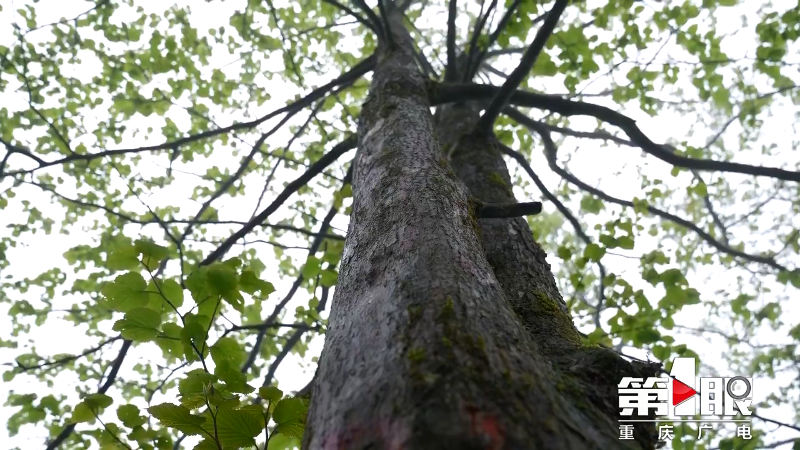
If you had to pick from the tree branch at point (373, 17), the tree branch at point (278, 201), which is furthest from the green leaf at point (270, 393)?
the tree branch at point (373, 17)

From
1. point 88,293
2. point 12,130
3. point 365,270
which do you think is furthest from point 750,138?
point 12,130

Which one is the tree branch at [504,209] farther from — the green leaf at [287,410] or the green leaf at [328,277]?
the green leaf at [328,277]

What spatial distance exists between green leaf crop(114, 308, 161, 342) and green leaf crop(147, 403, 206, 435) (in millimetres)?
380

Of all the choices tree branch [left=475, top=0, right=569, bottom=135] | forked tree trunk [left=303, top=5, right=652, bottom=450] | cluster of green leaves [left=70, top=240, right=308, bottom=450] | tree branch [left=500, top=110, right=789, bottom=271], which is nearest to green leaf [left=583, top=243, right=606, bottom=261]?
tree branch [left=475, top=0, right=569, bottom=135]

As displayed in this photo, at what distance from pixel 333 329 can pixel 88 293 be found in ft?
13.7

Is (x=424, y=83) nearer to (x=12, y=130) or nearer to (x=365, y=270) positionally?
(x=365, y=270)

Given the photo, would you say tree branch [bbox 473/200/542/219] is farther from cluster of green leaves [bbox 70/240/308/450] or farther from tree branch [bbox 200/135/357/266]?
tree branch [bbox 200/135/357/266]

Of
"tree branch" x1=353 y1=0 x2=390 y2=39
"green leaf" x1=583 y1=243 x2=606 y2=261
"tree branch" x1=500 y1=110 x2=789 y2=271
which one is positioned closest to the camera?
"green leaf" x1=583 y1=243 x2=606 y2=261

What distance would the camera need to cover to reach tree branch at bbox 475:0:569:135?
231cm

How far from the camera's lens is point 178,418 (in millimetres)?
1209

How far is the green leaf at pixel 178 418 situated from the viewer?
1.18 meters

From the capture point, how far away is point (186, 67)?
4516 millimetres

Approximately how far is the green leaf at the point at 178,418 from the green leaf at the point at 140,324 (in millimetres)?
380

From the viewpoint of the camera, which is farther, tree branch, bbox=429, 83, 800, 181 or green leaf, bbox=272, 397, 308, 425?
tree branch, bbox=429, 83, 800, 181
